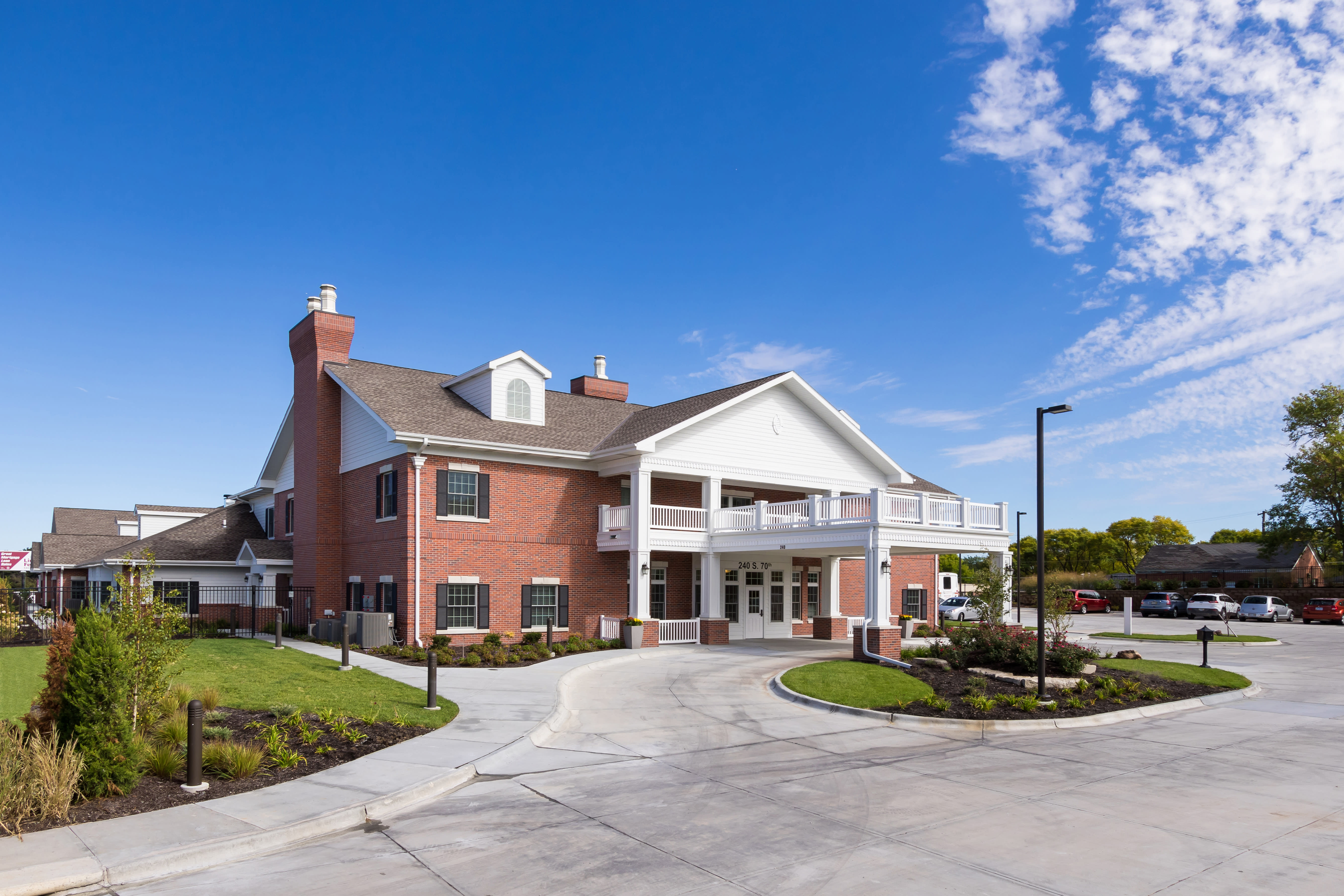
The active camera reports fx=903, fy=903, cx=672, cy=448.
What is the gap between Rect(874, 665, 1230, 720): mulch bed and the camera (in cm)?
1623

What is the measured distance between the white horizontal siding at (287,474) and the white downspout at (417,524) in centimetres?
1090

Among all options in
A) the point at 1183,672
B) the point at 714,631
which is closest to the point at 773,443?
the point at 714,631

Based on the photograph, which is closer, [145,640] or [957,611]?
[145,640]

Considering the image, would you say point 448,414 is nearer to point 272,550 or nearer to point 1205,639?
point 272,550

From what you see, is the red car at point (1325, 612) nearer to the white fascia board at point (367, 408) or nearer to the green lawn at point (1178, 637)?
the green lawn at point (1178, 637)

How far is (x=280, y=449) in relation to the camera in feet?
115

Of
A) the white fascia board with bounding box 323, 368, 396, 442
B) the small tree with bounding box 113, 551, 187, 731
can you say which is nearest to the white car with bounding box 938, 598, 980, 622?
the white fascia board with bounding box 323, 368, 396, 442

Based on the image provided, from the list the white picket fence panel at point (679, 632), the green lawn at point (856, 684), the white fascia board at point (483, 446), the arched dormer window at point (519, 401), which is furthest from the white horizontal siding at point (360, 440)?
the green lawn at point (856, 684)

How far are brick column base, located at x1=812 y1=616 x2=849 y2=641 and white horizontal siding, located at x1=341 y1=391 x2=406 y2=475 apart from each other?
15.7m

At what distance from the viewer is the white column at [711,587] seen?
29.0m

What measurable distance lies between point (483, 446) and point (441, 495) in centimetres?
183

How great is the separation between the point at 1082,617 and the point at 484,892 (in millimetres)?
61477

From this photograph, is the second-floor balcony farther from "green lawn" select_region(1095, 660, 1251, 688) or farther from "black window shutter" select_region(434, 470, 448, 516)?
"black window shutter" select_region(434, 470, 448, 516)

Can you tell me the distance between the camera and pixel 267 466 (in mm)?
36375
